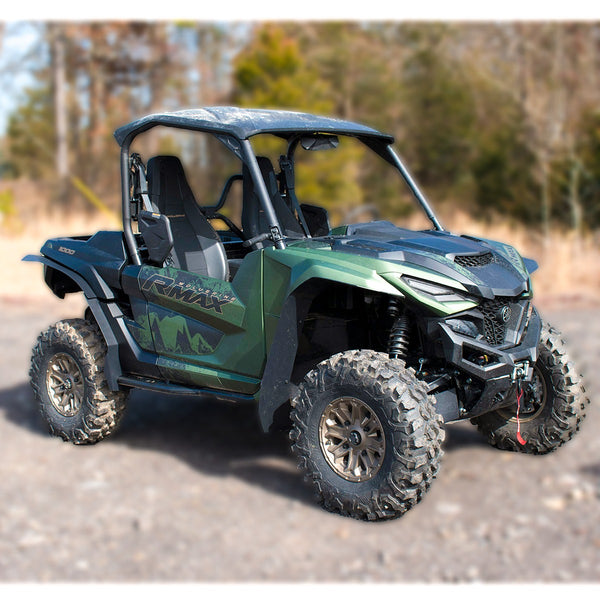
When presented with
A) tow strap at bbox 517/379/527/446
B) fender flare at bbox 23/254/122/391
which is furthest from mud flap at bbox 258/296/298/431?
fender flare at bbox 23/254/122/391

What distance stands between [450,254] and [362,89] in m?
28.6

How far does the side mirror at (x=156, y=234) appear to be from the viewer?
5.77 metres

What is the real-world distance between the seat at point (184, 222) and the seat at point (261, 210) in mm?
276

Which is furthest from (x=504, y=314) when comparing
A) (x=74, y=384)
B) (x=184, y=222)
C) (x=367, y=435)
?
(x=74, y=384)

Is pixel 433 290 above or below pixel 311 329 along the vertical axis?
above

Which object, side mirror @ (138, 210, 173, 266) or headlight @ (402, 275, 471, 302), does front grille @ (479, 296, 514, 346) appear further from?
side mirror @ (138, 210, 173, 266)

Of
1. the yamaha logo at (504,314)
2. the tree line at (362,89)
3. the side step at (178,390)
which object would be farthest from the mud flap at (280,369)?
the tree line at (362,89)

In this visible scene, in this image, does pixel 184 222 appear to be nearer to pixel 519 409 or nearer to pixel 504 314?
pixel 504 314

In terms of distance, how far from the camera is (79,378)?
614cm

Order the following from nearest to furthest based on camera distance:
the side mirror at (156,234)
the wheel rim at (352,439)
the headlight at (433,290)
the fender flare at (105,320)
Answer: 1. the wheel rim at (352,439)
2. the headlight at (433,290)
3. the side mirror at (156,234)
4. the fender flare at (105,320)

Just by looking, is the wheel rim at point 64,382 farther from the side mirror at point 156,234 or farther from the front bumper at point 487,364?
the front bumper at point 487,364

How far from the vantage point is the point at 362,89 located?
3231cm

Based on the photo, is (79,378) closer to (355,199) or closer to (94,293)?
(94,293)

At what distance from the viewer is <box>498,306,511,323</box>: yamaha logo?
4938 millimetres
